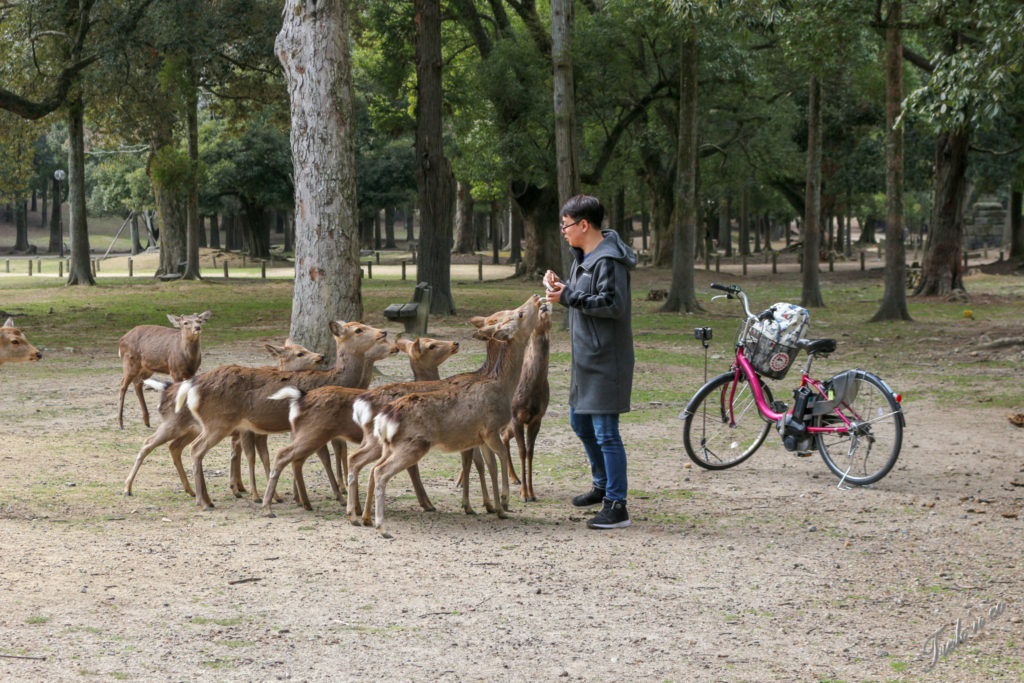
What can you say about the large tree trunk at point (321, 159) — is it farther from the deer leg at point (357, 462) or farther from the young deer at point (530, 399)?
the deer leg at point (357, 462)

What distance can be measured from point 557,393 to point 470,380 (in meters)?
5.95

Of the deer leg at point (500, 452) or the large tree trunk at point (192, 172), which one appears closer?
the deer leg at point (500, 452)

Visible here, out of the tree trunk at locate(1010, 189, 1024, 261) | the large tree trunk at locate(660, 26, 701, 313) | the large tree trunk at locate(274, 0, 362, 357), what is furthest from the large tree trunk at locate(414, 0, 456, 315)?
the tree trunk at locate(1010, 189, 1024, 261)

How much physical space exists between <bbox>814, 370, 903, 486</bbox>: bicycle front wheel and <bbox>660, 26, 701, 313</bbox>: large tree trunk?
15572 mm

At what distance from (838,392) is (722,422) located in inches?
38.6

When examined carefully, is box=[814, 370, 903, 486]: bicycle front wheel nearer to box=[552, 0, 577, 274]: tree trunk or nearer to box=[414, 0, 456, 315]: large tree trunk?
box=[552, 0, 577, 274]: tree trunk

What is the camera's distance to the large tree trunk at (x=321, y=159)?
11.9m

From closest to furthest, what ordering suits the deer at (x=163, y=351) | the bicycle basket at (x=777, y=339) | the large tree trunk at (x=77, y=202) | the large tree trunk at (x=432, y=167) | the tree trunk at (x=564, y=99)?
the bicycle basket at (x=777, y=339) → the deer at (x=163, y=351) → the tree trunk at (x=564, y=99) → the large tree trunk at (x=432, y=167) → the large tree trunk at (x=77, y=202)

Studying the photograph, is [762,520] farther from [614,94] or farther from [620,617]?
[614,94]

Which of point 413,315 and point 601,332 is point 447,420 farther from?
point 413,315

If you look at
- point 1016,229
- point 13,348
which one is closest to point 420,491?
point 13,348

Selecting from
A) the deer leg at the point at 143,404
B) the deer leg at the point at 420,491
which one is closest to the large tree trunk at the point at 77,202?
the deer leg at the point at 143,404

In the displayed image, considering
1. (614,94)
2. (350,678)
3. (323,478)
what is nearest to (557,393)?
(323,478)

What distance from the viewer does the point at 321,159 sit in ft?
39.2
